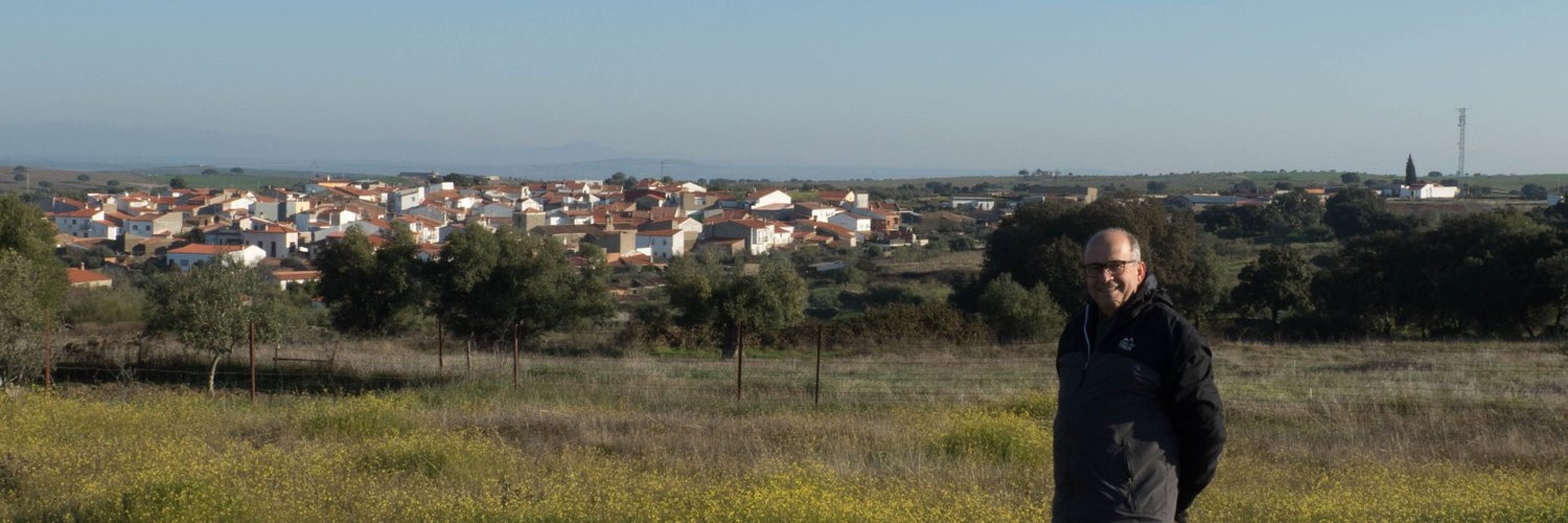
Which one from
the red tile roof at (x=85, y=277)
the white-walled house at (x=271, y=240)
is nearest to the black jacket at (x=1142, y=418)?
the red tile roof at (x=85, y=277)

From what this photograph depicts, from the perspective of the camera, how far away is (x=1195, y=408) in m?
3.95

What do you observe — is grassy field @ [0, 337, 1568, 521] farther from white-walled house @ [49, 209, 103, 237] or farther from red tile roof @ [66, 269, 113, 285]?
white-walled house @ [49, 209, 103, 237]

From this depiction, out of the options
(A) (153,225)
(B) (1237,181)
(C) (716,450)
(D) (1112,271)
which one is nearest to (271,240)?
(A) (153,225)

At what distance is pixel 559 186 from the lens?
474 feet

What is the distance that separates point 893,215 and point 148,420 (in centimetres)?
8975

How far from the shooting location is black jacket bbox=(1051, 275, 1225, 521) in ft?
12.9

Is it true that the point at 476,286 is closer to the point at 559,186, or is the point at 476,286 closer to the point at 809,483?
the point at 809,483

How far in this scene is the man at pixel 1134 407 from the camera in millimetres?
3947

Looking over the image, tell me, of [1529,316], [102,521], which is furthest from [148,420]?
[1529,316]

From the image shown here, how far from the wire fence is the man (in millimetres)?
9388

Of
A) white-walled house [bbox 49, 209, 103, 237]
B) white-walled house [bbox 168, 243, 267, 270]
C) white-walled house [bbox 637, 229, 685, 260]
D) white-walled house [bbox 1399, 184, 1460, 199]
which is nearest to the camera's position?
white-walled house [bbox 168, 243, 267, 270]

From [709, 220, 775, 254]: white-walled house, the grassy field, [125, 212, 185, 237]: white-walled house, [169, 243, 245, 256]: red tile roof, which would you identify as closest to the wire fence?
the grassy field

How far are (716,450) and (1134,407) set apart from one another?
617cm

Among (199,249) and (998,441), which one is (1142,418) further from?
(199,249)
